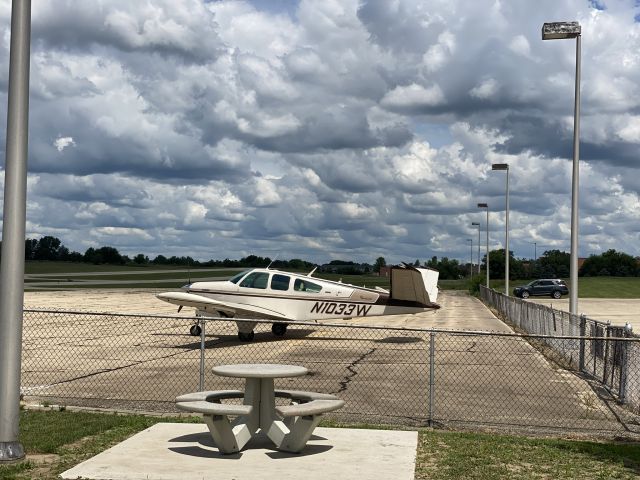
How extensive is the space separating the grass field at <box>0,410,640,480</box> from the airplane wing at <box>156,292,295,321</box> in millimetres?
12056

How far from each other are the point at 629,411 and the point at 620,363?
4.93 ft

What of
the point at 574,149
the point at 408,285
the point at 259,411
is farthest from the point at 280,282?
the point at 259,411

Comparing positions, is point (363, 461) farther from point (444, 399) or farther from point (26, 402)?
point (26, 402)

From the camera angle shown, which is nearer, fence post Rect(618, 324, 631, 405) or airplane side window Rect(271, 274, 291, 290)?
fence post Rect(618, 324, 631, 405)

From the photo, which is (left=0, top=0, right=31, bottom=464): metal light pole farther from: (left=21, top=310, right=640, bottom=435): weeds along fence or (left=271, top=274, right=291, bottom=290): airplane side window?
(left=271, top=274, right=291, bottom=290): airplane side window

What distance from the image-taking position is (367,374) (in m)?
16.2

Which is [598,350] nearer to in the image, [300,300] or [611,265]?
[300,300]

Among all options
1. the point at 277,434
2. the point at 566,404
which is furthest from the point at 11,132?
the point at 566,404

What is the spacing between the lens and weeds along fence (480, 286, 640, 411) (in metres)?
13.4

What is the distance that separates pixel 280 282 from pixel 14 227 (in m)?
16.2

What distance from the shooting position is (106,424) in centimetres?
1026

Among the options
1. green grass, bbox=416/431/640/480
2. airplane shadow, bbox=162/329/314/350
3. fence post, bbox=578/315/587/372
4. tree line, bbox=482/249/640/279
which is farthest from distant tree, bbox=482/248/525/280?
green grass, bbox=416/431/640/480

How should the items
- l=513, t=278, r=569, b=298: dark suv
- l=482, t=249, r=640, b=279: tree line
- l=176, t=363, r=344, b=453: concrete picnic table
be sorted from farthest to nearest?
l=482, t=249, r=640, b=279: tree line, l=513, t=278, r=569, b=298: dark suv, l=176, t=363, r=344, b=453: concrete picnic table

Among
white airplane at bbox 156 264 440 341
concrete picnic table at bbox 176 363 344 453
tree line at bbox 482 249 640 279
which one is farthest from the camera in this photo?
tree line at bbox 482 249 640 279
